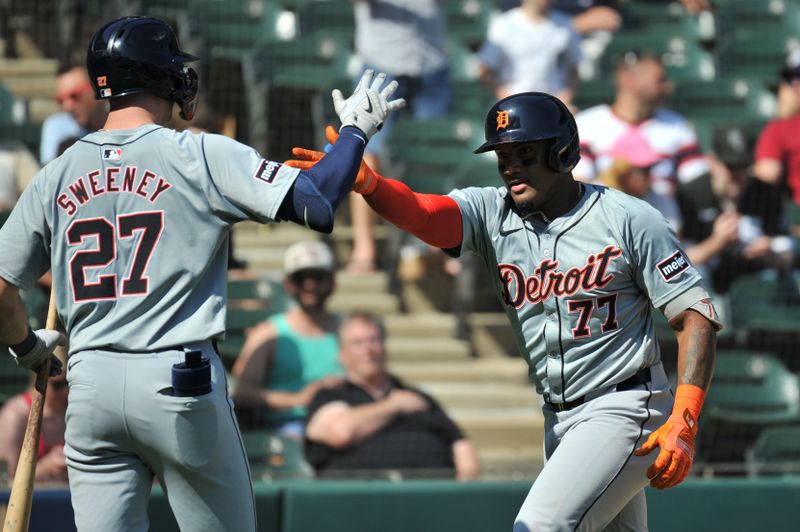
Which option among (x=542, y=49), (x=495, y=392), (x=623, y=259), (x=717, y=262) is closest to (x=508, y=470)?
(x=495, y=392)

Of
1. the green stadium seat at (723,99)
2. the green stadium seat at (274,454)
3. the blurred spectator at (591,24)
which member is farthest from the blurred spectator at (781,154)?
the green stadium seat at (274,454)

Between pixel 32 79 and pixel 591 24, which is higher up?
pixel 591 24

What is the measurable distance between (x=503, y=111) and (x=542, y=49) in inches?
183

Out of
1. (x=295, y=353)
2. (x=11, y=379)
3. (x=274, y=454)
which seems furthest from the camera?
(x=295, y=353)

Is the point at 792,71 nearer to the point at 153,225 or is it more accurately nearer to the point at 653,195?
the point at 653,195

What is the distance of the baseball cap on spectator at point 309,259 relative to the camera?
6344mm

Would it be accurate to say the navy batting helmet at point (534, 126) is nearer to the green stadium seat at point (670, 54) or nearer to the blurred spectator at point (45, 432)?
the blurred spectator at point (45, 432)

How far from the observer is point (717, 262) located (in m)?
7.41

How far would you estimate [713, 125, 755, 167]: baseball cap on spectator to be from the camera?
8.54m

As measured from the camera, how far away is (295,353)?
6203 mm

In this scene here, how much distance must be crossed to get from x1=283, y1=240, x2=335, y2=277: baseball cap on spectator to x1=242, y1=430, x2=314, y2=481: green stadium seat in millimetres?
915

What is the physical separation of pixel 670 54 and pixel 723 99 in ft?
2.03

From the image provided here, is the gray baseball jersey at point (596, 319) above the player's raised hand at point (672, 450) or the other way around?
above

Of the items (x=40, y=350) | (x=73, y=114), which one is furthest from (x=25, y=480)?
(x=73, y=114)
